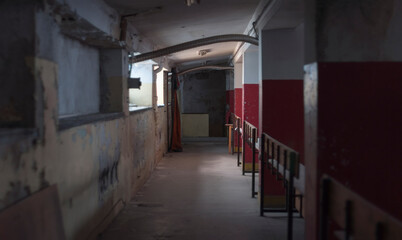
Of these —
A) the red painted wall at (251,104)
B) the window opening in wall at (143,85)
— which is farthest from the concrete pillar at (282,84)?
the window opening in wall at (143,85)

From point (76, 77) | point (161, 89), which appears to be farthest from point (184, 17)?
point (161, 89)

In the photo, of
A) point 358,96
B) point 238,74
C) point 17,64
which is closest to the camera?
point 17,64

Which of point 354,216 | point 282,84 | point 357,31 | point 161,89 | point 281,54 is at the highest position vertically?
point 281,54

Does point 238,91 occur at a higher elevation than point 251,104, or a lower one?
higher

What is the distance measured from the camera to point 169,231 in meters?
4.14

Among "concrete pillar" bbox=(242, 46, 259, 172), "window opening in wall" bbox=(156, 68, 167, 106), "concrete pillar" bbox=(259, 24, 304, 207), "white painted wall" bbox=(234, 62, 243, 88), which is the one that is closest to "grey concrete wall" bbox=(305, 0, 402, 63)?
"concrete pillar" bbox=(259, 24, 304, 207)

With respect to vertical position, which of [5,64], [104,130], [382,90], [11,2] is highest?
[11,2]

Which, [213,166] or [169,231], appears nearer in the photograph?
[169,231]

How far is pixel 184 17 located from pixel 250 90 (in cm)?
285

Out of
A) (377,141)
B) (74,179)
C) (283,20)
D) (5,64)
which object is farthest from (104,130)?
(377,141)

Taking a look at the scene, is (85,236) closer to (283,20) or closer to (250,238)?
(250,238)

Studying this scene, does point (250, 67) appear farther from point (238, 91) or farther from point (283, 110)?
point (283, 110)

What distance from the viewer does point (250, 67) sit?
7.88 m

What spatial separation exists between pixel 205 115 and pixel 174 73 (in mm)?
4057
